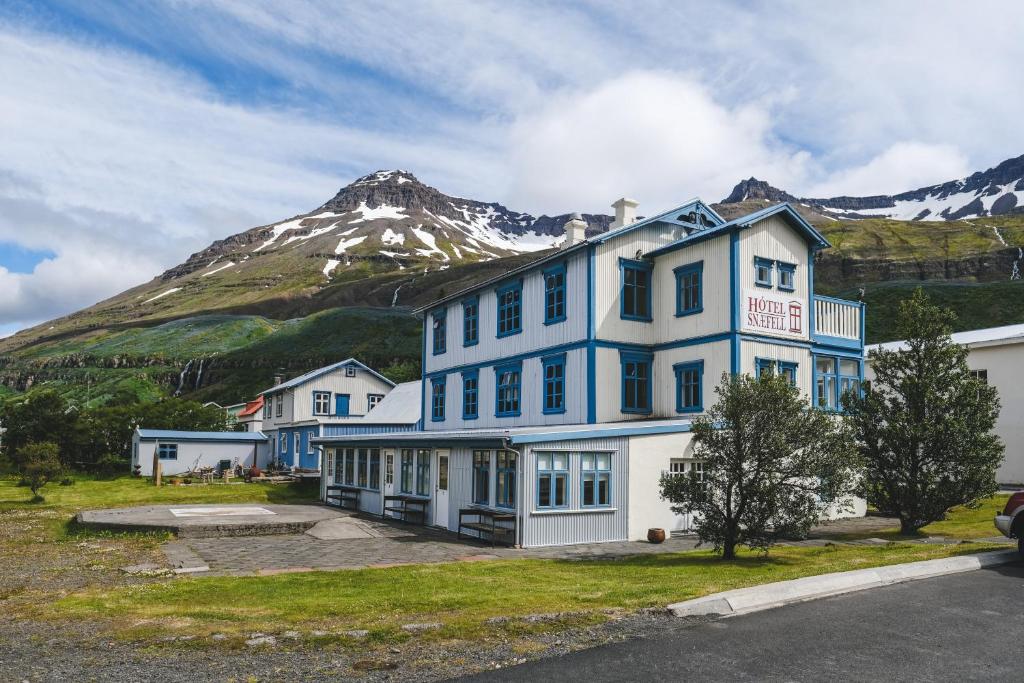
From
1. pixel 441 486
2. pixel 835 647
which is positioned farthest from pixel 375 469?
pixel 835 647

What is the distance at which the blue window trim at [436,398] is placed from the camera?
35.6 metres

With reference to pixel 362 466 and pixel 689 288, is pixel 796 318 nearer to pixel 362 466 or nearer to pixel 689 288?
pixel 689 288

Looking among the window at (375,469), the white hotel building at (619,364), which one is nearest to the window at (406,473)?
the white hotel building at (619,364)

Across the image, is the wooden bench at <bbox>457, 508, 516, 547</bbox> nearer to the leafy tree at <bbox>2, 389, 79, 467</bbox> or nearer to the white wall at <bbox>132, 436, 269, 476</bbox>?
the white wall at <bbox>132, 436, 269, 476</bbox>

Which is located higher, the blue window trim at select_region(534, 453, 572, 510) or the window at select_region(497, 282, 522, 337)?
the window at select_region(497, 282, 522, 337)

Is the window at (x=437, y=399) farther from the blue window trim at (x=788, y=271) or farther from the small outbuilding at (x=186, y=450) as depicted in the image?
the small outbuilding at (x=186, y=450)

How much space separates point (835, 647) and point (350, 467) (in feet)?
85.9

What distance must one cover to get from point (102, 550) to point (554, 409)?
560 inches

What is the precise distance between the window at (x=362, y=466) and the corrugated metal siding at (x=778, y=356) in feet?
48.9

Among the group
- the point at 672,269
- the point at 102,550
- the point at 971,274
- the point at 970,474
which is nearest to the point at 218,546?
the point at 102,550

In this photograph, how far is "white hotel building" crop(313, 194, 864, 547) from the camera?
20797mm

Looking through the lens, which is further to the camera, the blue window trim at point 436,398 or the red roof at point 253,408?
the red roof at point 253,408

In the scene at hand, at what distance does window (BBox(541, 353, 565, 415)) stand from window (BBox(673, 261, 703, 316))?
4.34 m

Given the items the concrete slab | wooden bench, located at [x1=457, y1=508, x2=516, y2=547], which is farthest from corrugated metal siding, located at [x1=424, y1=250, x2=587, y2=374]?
the concrete slab
